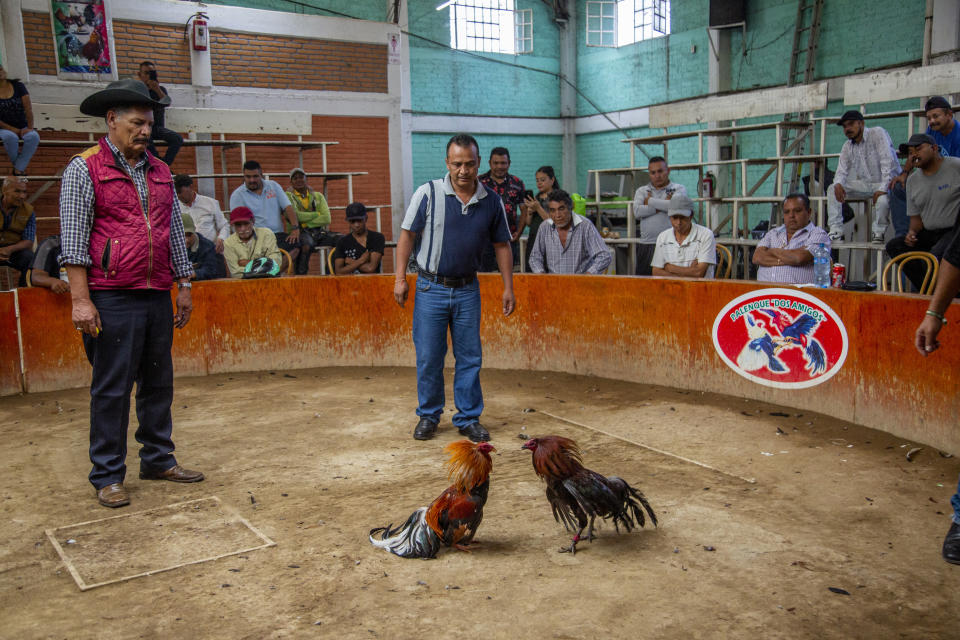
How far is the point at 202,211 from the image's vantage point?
9.62 metres

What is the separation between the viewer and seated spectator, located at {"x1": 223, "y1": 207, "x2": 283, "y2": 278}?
8.20 meters

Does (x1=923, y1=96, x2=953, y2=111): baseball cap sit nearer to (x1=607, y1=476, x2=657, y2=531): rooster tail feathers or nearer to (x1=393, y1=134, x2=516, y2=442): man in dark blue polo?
(x1=393, y1=134, x2=516, y2=442): man in dark blue polo

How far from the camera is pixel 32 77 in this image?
43.1ft

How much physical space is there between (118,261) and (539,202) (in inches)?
249

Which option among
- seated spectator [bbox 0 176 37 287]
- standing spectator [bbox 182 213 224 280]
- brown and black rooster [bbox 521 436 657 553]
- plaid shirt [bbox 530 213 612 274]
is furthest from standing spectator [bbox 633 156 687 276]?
seated spectator [bbox 0 176 37 287]

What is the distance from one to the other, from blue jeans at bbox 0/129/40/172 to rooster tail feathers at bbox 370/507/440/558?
370 inches

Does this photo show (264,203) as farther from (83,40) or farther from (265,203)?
(83,40)

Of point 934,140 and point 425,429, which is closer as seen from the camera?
point 425,429

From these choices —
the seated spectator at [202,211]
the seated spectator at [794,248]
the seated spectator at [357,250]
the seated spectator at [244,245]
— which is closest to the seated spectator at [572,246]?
the seated spectator at [794,248]

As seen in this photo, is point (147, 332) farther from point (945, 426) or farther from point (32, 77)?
point (32, 77)

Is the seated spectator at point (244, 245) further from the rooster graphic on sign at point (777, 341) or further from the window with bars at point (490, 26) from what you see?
A: the window with bars at point (490, 26)

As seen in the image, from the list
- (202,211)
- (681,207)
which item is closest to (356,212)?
(202,211)

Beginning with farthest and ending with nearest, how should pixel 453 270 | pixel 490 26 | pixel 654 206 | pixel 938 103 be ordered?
pixel 490 26 < pixel 654 206 < pixel 938 103 < pixel 453 270

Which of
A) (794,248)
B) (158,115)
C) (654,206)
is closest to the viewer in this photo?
(794,248)
